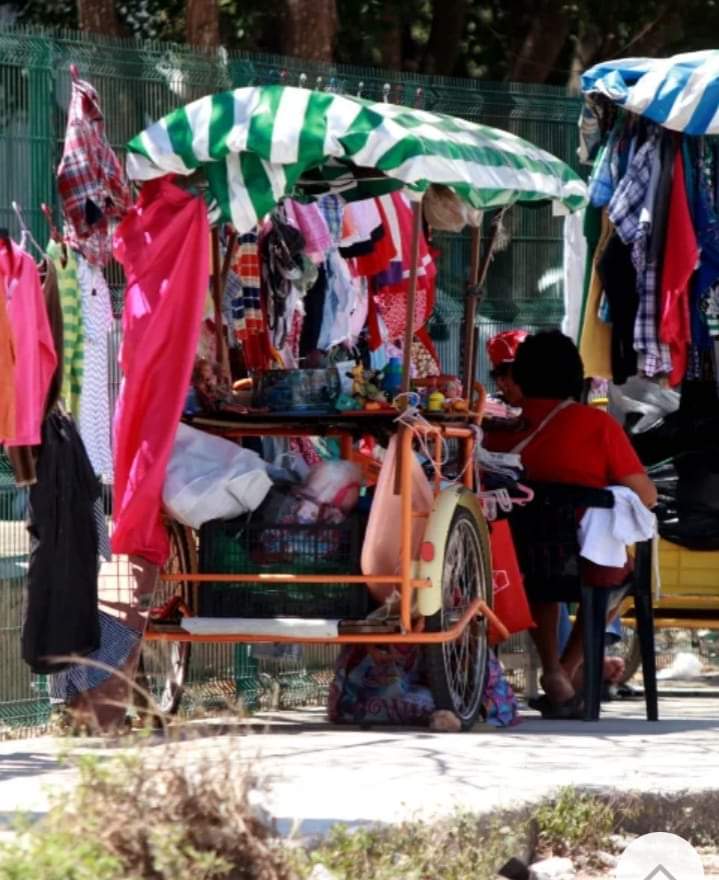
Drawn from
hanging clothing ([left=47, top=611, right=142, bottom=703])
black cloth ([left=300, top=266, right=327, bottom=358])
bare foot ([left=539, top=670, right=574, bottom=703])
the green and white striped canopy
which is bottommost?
bare foot ([left=539, top=670, right=574, bottom=703])

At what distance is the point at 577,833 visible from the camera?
23.9 feet

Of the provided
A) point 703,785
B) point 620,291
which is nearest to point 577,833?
point 703,785

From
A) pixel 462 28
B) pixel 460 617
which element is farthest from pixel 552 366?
pixel 462 28

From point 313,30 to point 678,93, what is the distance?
17.1 feet

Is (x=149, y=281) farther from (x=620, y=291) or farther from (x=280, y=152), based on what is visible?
(x=620, y=291)

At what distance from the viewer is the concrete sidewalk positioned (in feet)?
23.0

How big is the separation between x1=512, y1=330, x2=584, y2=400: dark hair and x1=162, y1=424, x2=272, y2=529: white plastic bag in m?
1.68

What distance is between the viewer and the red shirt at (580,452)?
10359 mm

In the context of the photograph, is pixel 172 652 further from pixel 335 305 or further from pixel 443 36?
pixel 443 36

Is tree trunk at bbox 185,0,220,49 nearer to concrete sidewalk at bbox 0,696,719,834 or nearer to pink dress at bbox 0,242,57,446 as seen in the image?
concrete sidewalk at bbox 0,696,719,834

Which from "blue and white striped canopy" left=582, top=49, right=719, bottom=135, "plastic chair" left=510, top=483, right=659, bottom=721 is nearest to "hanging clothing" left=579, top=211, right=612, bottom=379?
A: "blue and white striped canopy" left=582, top=49, right=719, bottom=135

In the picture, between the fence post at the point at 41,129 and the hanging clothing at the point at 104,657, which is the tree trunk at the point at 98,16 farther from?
the hanging clothing at the point at 104,657

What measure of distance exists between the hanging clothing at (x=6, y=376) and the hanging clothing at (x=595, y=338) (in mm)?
3326

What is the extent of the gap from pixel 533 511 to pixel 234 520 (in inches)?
63.3
